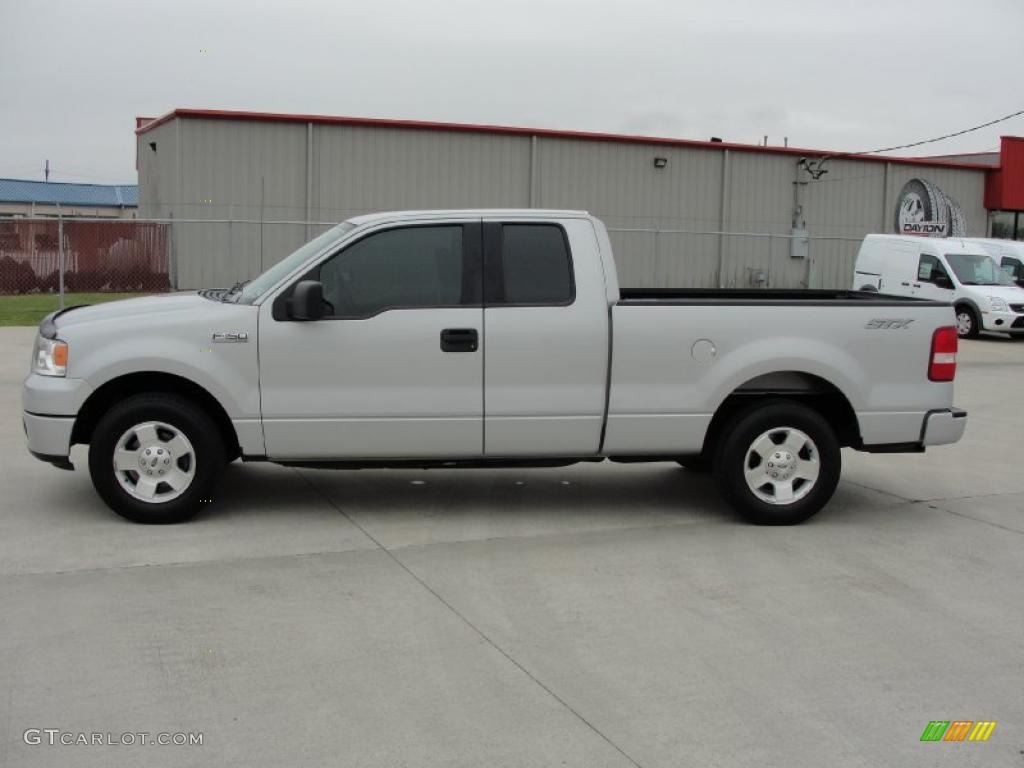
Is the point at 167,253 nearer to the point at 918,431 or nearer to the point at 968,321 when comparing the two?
the point at 968,321

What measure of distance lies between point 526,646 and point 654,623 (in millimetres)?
675

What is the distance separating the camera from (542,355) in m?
6.91

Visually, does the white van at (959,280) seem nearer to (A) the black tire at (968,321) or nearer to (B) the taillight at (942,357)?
(A) the black tire at (968,321)

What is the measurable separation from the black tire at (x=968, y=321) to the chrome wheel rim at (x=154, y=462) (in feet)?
64.1

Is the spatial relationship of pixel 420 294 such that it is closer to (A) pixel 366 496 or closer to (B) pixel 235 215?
(A) pixel 366 496

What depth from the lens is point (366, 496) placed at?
7.79 meters

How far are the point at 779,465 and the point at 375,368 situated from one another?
8.35ft

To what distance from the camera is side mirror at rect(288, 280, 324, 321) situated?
6.66 metres

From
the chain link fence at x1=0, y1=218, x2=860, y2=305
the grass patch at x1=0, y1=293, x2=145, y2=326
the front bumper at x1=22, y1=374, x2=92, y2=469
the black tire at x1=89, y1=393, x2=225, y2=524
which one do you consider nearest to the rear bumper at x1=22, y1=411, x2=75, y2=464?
the front bumper at x1=22, y1=374, x2=92, y2=469

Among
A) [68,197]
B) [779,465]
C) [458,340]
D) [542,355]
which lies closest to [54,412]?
[458,340]

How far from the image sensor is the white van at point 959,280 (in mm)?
22656

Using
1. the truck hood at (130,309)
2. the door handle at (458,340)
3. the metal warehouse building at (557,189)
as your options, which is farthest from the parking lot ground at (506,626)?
the metal warehouse building at (557,189)

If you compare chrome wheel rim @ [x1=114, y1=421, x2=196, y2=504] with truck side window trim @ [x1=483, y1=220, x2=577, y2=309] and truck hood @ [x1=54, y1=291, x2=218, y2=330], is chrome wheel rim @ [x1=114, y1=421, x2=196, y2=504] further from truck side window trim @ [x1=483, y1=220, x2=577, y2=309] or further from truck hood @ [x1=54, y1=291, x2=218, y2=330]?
truck side window trim @ [x1=483, y1=220, x2=577, y2=309]

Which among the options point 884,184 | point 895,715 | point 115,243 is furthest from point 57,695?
point 884,184
